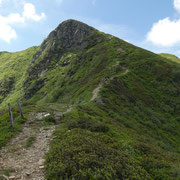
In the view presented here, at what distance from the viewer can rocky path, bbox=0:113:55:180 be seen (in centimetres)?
812

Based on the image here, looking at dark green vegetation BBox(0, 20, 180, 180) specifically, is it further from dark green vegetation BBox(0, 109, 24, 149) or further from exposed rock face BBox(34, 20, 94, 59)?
exposed rock face BBox(34, 20, 94, 59)

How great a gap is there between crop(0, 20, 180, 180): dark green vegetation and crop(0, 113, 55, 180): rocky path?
29.9 inches

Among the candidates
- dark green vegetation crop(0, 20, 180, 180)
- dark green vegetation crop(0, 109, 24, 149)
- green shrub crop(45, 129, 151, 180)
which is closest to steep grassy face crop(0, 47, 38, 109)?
dark green vegetation crop(0, 20, 180, 180)

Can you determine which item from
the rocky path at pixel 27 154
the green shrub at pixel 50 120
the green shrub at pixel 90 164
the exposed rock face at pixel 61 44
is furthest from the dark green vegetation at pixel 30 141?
Answer: the exposed rock face at pixel 61 44

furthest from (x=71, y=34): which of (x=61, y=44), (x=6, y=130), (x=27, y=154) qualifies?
(x=27, y=154)

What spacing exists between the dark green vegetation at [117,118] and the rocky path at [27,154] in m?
0.76

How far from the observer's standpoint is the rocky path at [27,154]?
26.6ft

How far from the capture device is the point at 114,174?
7.36 metres

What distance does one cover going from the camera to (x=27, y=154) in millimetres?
10461

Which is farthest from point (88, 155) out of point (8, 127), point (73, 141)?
point (8, 127)

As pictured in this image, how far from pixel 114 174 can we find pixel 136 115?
24.0 meters

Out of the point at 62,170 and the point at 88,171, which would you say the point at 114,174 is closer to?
the point at 88,171

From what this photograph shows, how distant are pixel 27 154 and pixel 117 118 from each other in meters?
17.4

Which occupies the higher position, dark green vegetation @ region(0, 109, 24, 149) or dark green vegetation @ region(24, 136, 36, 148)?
dark green vegetation @ region(0, 109, 24, 149)
